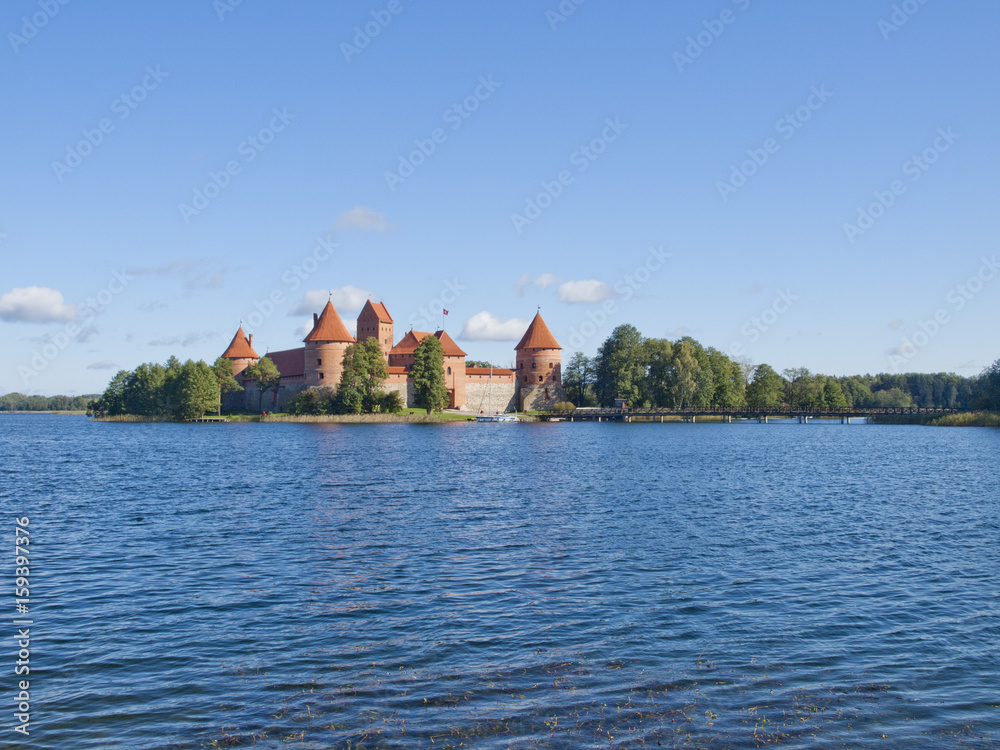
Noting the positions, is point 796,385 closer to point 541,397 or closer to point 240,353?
point 541,397

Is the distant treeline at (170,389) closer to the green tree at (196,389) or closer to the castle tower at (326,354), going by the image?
the green tree at (196,389)

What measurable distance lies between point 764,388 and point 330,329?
59759 millimetres

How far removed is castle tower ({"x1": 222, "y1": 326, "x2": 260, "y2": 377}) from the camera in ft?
323

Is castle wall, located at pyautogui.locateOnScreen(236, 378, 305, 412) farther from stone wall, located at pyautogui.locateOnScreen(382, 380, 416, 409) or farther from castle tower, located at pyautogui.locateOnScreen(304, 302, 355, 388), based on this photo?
stone wall, located at pyautogui.locateOnScreen(382, 380, 416, 409)

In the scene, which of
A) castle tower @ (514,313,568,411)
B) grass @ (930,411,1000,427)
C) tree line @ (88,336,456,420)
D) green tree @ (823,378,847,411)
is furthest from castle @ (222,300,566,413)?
grass @ (930,411,1000,427)

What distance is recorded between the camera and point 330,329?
8306 centimetres

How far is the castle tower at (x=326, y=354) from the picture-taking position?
82.8 metres

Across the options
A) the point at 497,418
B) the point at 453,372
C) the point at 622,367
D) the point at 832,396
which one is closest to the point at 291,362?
the point at 453,372

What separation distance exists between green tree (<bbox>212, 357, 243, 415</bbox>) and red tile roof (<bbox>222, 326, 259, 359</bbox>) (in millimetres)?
3169

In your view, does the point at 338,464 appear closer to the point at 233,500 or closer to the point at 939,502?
the point at 233,500

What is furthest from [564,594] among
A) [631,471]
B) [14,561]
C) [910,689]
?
[631,471]

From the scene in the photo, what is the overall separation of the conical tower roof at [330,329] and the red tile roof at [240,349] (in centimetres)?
1971

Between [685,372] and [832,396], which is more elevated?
[685,372]

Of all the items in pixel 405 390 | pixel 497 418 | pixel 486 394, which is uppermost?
pixel 405 390
